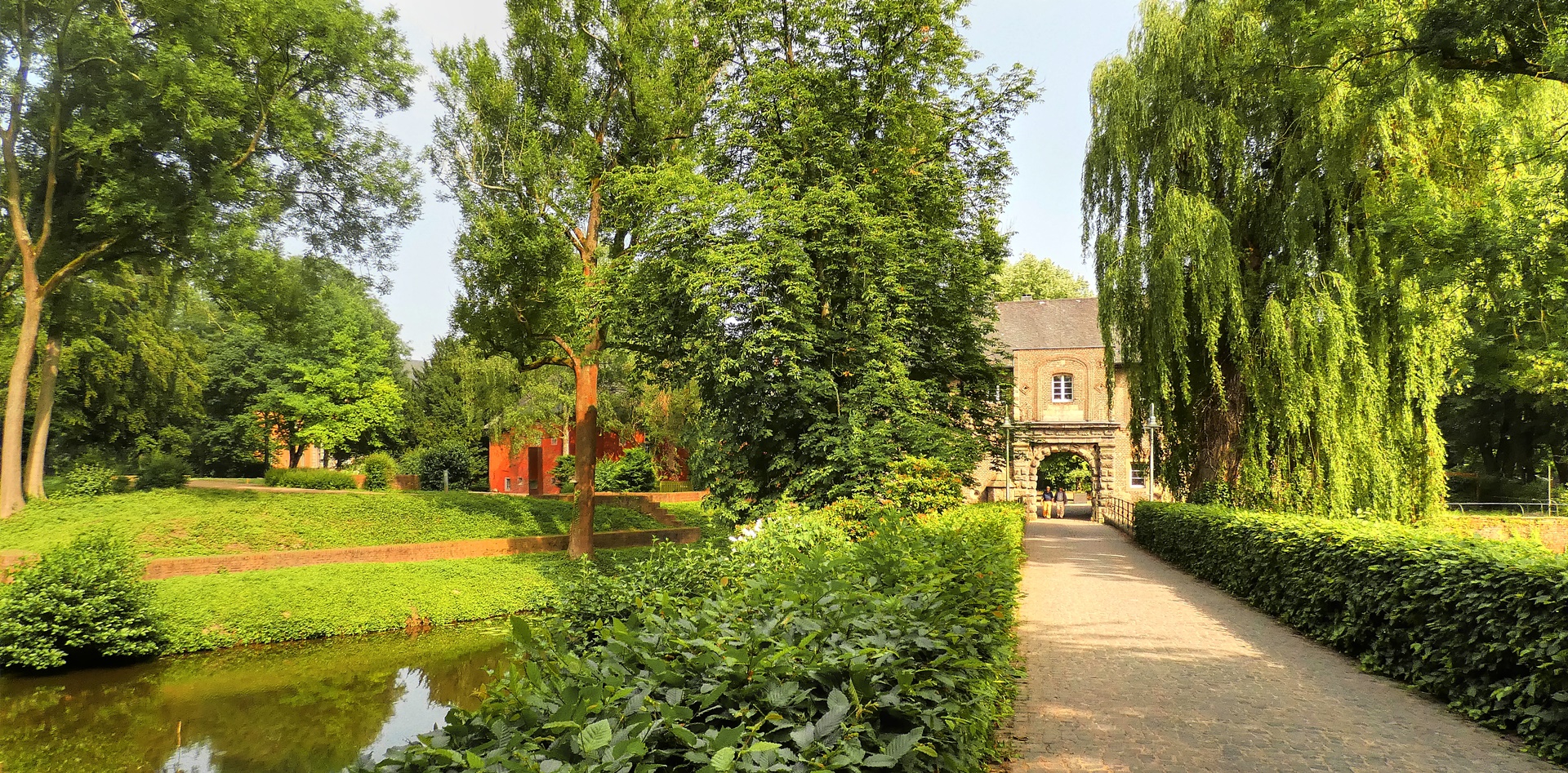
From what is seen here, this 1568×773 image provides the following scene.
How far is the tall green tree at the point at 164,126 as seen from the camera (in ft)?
59.2

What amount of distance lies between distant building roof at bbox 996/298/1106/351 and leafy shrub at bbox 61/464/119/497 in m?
33.0

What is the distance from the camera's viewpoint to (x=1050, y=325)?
41438 mm

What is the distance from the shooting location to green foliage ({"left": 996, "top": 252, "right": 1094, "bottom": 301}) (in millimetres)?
57156

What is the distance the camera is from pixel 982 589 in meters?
5.45

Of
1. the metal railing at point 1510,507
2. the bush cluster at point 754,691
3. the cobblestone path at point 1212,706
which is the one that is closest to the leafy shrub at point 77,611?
the bush cluster at point 754,691

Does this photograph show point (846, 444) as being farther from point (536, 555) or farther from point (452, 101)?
point (452, 101)

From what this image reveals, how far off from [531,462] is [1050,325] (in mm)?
26700

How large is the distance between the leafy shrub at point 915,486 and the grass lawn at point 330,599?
227 inches

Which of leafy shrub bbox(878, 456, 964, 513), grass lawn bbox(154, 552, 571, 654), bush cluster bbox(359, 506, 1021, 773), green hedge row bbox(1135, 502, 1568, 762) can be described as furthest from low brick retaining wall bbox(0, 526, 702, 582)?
bush cluster bbox(359, 506, 1021, 773)

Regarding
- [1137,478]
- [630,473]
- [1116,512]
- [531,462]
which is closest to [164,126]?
[630,473]

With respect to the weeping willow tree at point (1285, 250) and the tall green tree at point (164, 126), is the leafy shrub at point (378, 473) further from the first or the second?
the weeping willow tree at point (1285, 250)

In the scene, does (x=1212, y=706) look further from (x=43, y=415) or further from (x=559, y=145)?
(x=43, y=415)

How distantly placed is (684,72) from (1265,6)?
1375 centimetres

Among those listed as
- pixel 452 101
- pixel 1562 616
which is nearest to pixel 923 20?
pixel 452 101
